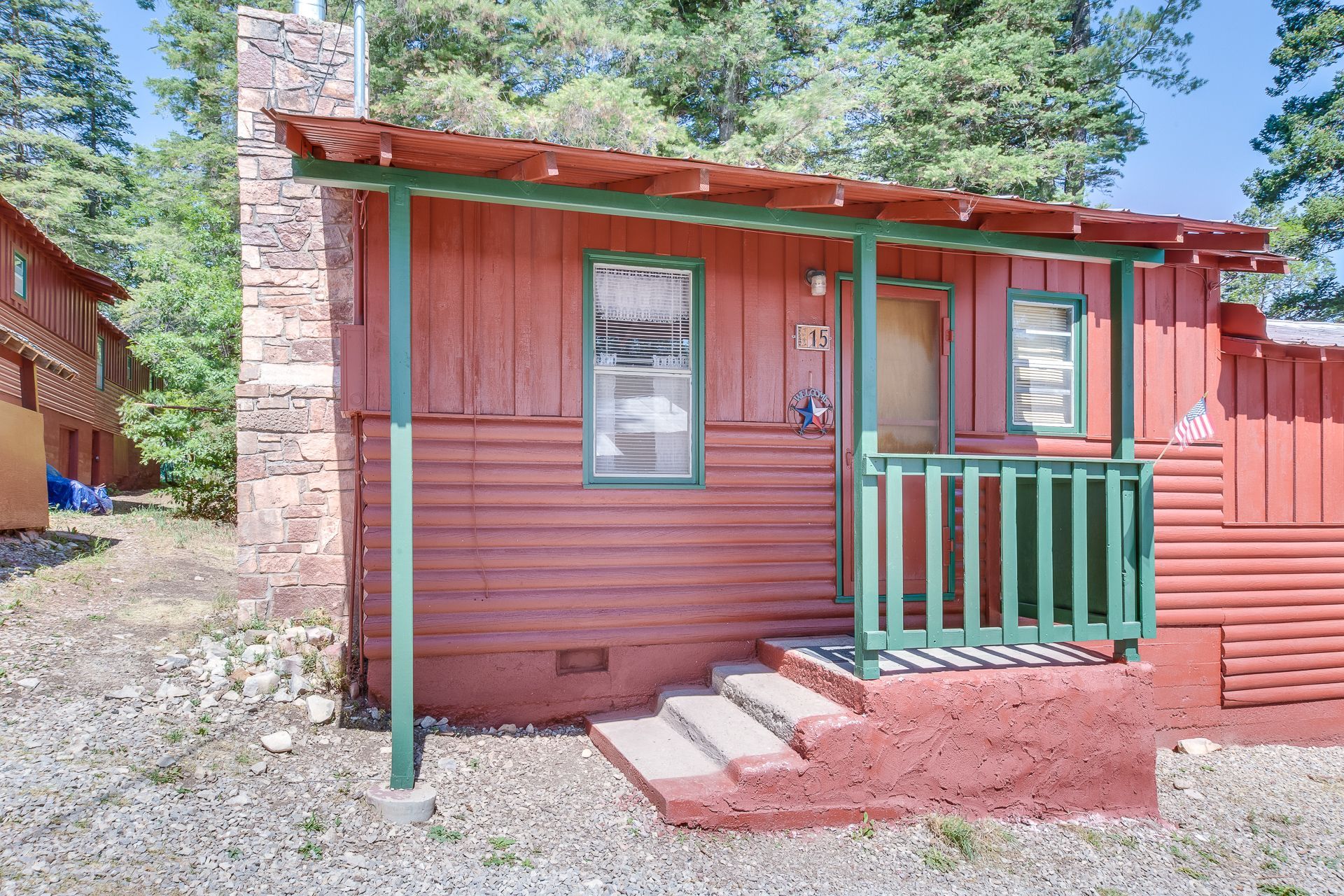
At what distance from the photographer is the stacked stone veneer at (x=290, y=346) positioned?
6.61 meters

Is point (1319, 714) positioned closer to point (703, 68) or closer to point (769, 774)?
point (769, 774)

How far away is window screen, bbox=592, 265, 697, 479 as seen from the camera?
525cm

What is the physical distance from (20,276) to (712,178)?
48.7 feet

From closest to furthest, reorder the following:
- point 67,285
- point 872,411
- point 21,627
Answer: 1. point 872,411
2. point 21,627
3. point 67,285

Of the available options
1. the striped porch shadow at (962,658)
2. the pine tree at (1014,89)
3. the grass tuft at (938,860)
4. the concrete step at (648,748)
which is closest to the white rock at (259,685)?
the concrete step at (648,748)

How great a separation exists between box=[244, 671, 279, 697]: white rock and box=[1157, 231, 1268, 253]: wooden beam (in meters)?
5.98

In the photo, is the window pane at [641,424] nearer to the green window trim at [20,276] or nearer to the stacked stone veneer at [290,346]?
the stacked stone veneer at [290,346]

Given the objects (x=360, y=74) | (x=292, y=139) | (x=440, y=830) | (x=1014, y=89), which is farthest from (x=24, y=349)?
(x=1014, y=89)

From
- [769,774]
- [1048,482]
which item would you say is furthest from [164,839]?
[1048,482]

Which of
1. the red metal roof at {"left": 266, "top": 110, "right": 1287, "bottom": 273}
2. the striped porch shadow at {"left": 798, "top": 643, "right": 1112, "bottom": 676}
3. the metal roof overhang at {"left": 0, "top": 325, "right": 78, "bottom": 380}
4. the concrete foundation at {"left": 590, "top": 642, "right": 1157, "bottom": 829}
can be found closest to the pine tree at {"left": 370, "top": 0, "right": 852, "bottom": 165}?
the metal roof overhang at {"left": 0, "top": 325, "right": 78, "bottom": 380}

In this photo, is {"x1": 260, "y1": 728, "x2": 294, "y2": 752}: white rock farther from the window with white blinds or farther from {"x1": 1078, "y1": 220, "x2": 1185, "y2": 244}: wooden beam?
{"x1": 1078, "y1": 220, "x2": 1185, "y2": 244}: wooden beam

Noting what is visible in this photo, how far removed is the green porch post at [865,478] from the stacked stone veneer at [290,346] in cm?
420

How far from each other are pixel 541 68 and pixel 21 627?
12234 mm

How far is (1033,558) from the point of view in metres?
5.25
